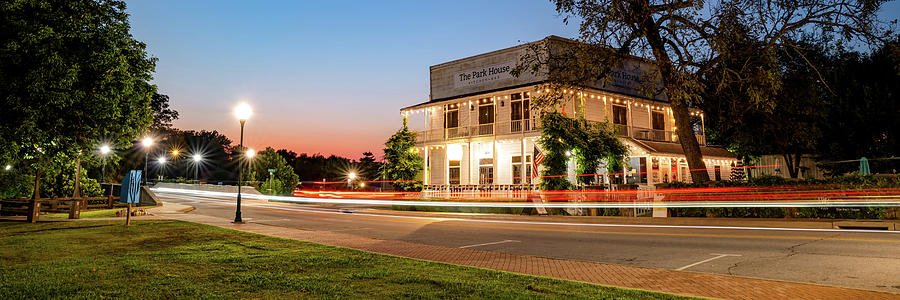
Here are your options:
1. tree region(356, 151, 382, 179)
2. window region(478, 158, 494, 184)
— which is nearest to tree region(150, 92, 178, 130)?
tree region(356, 151, 382, 179)

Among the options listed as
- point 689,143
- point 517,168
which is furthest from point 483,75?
point 689,143

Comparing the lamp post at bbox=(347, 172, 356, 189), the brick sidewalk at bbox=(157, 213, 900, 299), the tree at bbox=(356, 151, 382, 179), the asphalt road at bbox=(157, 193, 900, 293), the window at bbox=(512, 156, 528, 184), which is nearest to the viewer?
the brick sidewalk at bbox=(157, 213, 900, 299)

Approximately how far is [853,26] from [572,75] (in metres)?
10.9

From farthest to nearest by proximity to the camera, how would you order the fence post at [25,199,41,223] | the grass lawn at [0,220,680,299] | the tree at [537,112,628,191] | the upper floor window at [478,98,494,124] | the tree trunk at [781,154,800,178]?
the tree trunk at [781,154,800,178], the upper floor window at [478,98,494,124], the tree at [537,112,628,191], the fence post at [25,199,41,223], the grass lawn at [0,220,680,299]

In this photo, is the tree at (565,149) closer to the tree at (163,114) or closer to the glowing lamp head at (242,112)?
the glowing lamp head at (242,112)

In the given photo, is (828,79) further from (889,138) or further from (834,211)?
(834,211)

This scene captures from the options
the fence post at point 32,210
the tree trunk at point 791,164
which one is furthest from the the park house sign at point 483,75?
the fence post at point 32,210

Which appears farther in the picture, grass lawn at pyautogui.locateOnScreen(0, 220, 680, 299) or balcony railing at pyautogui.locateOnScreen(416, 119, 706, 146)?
balcony railing at pyautogui.locateOnScreen(416, 119, 706, 146)

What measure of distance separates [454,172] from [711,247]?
2464 cm

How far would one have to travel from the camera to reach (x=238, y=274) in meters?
6.79

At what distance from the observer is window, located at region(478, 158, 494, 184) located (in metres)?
33.0

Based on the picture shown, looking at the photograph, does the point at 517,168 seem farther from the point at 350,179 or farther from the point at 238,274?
the point at 238,274

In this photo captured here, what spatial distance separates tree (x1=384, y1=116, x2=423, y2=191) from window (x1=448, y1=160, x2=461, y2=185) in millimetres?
3176

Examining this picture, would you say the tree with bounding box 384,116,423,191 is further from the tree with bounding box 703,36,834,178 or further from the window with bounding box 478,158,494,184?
the tree with bounding box 703,36,834,178
